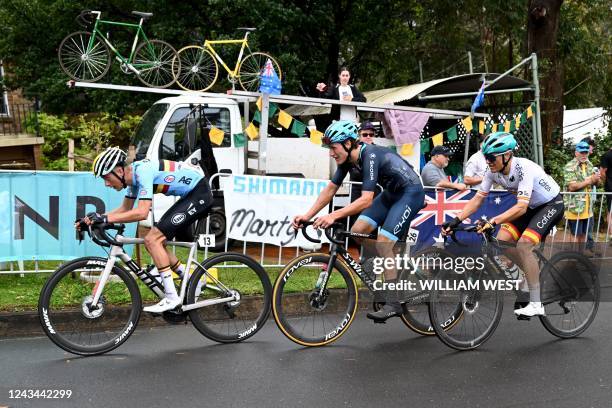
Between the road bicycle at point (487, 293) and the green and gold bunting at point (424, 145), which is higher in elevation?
the green and gold bunting at point (424, 145)

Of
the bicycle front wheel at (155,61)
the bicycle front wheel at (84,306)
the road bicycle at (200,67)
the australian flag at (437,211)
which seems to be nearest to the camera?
the bicycle front wheel at (84,306)

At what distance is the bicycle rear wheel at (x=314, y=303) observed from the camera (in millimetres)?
6402

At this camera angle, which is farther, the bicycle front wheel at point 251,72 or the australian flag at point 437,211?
the bicycle front wheel at point 251,72

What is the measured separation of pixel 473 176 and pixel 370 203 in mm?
4949

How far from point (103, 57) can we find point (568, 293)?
901 centimetres

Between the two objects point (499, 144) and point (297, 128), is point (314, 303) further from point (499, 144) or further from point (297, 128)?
point (297, 128)

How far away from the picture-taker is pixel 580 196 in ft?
35.2

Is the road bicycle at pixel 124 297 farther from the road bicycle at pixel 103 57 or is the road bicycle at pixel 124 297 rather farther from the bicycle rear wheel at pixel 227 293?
the road bicycle at pixel 103 57

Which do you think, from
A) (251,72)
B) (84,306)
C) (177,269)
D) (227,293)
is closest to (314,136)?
(251,72)

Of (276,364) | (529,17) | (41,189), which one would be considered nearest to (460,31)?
(529,17)

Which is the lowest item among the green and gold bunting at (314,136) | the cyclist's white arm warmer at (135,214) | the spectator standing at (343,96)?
the cyclist's white arm warmer at (135,214)

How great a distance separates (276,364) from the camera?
608 cm

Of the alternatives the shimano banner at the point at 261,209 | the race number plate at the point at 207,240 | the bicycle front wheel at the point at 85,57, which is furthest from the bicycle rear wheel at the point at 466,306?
the bicycle front wheel at the point at 85,57

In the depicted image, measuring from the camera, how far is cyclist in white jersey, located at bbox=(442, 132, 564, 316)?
6598 mm
